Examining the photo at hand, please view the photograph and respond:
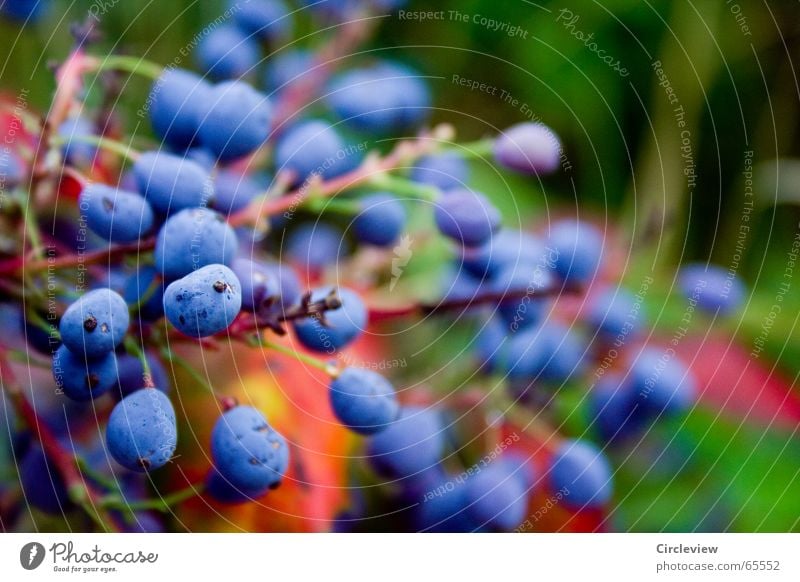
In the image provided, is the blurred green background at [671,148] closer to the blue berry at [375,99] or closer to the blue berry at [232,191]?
the blue berry at [375,99]

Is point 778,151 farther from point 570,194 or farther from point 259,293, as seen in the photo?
point 259,293

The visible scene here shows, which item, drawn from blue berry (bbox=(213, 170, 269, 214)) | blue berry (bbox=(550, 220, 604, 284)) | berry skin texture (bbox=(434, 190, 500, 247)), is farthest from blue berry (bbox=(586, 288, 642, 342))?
blue berry (bbox=(213, 170, 269, 214))

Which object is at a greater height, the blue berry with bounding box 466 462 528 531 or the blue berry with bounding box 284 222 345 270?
the blue berry with bounding box 284 222 345 270

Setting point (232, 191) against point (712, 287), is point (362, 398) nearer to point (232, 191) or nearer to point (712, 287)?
point (232, 191)

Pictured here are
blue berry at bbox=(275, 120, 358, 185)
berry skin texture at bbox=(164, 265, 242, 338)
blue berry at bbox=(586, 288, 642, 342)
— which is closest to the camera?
berry skin texture at bbox=(164, 265, 242, 338)

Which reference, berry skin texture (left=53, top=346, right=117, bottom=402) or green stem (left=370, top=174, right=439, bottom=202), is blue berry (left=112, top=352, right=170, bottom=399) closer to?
berry skin texture (left=53, top=346, right=117, bottom=402)
